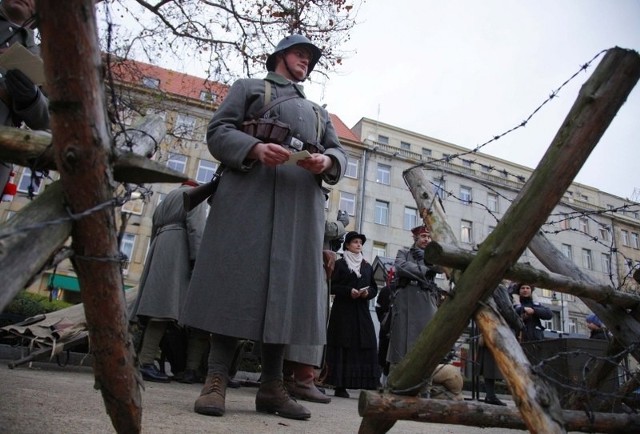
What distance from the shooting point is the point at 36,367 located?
3898 millimetres

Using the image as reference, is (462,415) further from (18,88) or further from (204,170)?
(204,170)

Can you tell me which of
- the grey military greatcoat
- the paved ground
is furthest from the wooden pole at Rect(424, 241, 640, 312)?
the paved ground

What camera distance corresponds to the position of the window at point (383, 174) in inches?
1156

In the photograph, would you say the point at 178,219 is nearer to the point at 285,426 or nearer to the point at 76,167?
the point at 285,426

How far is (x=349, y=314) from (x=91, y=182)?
457 cm

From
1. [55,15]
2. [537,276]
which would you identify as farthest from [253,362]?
[55,15]

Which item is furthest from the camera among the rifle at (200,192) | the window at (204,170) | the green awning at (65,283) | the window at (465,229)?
the window at (465,229)

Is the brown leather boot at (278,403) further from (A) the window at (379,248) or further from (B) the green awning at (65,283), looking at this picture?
(A) the window at (379,248)

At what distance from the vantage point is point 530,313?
591cm

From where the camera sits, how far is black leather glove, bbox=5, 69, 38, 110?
208 cm

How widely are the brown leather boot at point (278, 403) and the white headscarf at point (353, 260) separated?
305 cm

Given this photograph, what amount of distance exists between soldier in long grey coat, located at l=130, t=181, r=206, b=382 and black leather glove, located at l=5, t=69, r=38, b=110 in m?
1.82

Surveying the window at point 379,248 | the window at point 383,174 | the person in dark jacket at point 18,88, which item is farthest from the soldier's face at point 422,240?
the window at point 383,174

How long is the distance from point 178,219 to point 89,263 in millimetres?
3502
